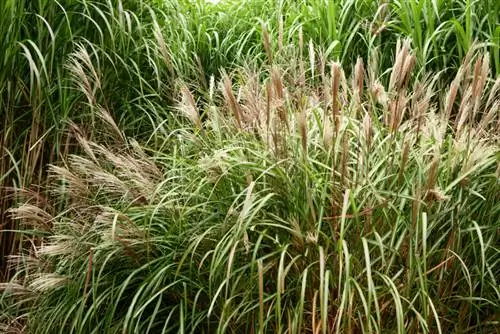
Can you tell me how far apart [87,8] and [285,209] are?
1.66 meters

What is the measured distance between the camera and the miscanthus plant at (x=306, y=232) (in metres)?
2.18

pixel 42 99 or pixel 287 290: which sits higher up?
pixel 42 99

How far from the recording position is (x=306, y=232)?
2.26 meters

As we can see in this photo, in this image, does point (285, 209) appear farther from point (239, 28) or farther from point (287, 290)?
point (239, 28)

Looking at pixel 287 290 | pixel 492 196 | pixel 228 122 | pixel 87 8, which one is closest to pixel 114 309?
pixel 287 290

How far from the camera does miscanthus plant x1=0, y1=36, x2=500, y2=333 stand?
2176mm

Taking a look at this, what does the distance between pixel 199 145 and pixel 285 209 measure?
428 mm

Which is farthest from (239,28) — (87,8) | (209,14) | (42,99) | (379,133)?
(379,133)

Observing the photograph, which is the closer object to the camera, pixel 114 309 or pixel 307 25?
pixel 114 309

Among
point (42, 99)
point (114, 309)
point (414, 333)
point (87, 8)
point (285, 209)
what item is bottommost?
point (414, 333)

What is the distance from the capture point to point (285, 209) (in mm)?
2346

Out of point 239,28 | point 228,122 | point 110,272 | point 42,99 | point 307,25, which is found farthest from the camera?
point 239,28

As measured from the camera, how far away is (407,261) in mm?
2238

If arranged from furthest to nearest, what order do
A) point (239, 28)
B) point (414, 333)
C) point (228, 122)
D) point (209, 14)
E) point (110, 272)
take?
point (209, 14)
point (239, 28)
point (228, 122)
point (110, 272)
point (414, 333)
